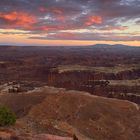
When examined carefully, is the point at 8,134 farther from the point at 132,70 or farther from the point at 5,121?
the point at 132,70

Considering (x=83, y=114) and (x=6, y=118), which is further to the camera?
(x=83, y=114)

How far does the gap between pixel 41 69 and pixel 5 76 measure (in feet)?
43.4

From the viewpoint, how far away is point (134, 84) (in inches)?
3086

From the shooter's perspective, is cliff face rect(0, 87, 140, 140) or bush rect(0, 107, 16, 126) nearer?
bush rect(0, 107, 16, 126)

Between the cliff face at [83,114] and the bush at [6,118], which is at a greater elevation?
the bush at [6,118]

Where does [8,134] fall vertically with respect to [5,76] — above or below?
above

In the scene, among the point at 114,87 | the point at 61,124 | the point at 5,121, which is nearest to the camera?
the point at 5,121

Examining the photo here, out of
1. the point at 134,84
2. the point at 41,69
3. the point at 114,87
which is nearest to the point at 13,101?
the point at 114,87

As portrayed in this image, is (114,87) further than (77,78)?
No

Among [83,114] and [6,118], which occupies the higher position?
[6,118]

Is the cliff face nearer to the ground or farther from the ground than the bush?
nearer to the ground

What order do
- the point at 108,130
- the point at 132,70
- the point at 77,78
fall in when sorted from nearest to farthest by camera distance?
the point at 108,130, the point at 77,78, the point at 132,70

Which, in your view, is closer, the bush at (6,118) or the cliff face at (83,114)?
the bush at (6,118)

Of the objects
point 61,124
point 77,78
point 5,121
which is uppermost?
point 5,121
